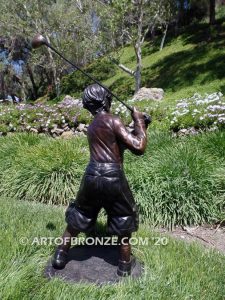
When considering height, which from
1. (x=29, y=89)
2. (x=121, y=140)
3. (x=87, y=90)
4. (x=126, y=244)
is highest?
(x=87, y=90)

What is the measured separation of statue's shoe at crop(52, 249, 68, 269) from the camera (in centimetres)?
313

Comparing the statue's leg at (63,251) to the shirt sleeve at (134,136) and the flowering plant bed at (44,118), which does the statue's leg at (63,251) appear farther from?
the flowering plant bed at (44,118)

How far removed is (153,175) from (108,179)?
2402mm

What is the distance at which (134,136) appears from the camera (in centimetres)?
295

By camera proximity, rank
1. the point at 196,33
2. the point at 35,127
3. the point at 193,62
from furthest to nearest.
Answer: the point at 196,33 < the point at 193,62 < the point at 35,127

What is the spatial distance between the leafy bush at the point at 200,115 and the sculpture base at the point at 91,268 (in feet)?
16.3

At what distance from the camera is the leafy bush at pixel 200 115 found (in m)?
7.93

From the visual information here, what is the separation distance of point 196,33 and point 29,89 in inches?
785

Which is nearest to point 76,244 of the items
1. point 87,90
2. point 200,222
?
point 87,90

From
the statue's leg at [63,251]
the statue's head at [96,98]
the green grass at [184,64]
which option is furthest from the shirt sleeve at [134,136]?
the green grass at [184,64]

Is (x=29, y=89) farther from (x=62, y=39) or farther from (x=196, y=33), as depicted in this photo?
(x=196, y=33)

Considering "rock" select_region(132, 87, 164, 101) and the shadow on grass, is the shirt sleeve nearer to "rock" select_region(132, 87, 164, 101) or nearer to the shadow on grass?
"rock" select_region(132, 87, 164, 101)

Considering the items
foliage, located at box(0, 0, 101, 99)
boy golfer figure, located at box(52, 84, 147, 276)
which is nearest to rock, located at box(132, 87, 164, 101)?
foliage, located at box(0, 0, 101, 99)

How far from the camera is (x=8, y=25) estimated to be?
72.4 feet
